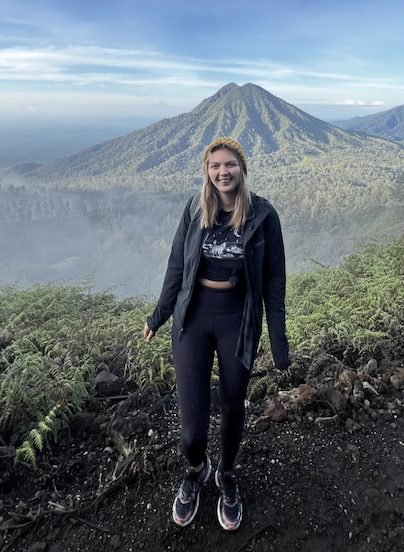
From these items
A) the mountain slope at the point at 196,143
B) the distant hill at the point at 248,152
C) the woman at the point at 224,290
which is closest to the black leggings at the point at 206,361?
the woman at the point at 224,290

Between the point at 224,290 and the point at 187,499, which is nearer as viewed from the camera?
the point at 224,290

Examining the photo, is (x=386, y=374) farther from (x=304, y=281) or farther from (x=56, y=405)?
(x=304, y=281)

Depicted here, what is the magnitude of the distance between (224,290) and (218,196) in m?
0.61

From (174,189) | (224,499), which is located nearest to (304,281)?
(224,499)

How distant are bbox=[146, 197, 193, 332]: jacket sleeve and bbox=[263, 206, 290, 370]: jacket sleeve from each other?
1.83 feet

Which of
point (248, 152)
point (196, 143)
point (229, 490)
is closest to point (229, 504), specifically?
point (229, 490)

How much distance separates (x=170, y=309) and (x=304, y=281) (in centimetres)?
658

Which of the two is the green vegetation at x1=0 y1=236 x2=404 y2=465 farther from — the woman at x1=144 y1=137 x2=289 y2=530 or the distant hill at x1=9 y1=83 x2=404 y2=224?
the distant hill at x1=9 y1=83 x2=404 y2=224

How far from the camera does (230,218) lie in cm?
267

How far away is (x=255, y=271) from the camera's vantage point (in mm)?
2594

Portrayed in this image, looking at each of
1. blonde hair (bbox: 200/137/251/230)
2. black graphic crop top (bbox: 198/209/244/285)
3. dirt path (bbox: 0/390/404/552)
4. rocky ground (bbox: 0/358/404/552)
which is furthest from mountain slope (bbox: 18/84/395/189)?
black graphic crop top (bbox: 198/209/244/285)

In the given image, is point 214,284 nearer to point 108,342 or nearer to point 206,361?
point 206,361

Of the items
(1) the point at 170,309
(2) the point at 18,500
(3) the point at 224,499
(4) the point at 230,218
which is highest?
(4) the point at 230,218

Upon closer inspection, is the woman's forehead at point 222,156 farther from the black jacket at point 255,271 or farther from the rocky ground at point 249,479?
the rocky ground at point 249,479
